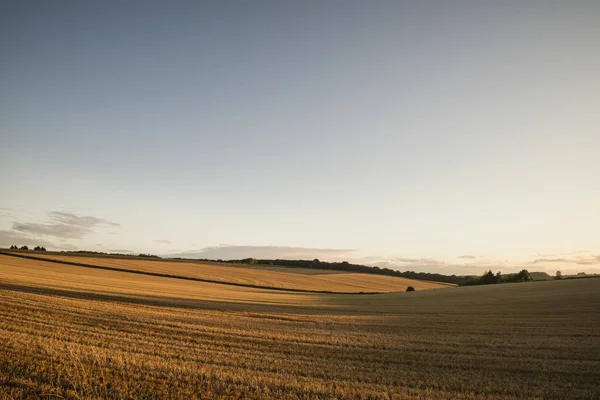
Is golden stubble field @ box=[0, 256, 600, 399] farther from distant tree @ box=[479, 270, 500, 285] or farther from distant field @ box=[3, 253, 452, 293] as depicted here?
distant tree @ box=[479, 270, 500, 285]

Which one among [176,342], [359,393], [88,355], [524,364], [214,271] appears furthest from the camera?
[214,271]

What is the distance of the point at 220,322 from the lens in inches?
774

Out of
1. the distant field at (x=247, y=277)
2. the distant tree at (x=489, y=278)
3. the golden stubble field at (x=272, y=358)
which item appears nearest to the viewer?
the golden stubble field at (x=272, y=358)

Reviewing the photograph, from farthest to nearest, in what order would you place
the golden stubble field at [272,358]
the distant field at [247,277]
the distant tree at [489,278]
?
the distant tree at [489,278]
the distant field at [247,277]
the golden stubble field at [272,358]

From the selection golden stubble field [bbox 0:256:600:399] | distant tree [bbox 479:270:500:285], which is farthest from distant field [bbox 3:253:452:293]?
golden stubble field [bbox 0:256:600:399]

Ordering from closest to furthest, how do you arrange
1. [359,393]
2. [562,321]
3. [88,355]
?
[359,393]
[88,355]
[562,321]

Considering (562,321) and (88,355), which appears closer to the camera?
(88,355)

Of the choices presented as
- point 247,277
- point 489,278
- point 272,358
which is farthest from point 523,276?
point 272,358

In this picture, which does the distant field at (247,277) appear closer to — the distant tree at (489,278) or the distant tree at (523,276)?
the distant tree at (489,278)

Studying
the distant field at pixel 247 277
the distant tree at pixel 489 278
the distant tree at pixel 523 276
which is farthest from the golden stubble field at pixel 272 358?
the distant tree at pixel 523 276

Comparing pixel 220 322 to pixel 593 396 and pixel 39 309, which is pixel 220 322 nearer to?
pixel 39 309

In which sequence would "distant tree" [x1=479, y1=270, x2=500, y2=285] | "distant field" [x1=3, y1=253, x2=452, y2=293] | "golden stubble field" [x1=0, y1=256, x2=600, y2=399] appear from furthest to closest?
1. "distant tree" [x1=479, y1=270, x2=500, y2=285]
2. "distant field" [x1=3, y1=253, x2=452, y2=293]
3. "golden stubble field" [x1=0, y1=256, x2=600, y2=399]

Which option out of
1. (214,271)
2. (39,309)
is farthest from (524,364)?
(214,271)

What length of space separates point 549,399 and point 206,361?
8.76 m
